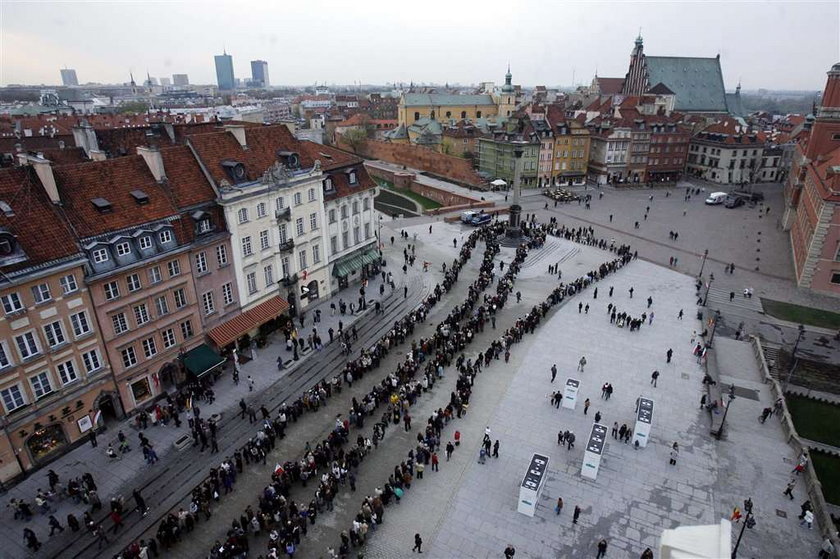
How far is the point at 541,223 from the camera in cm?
6309

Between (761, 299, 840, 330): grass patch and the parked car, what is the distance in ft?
Answer: 120

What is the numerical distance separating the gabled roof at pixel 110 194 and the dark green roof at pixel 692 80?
380 ft

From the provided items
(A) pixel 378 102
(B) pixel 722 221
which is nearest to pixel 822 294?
(B) pixel 722 221

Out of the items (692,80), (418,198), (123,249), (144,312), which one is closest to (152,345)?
(144,312)

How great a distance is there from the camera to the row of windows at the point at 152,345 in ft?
88.0

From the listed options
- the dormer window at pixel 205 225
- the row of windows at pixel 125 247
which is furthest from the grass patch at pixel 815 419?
the row of windows at pixel 125 247

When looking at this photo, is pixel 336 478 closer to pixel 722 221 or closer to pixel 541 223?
pixel 541 223

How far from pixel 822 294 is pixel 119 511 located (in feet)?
176

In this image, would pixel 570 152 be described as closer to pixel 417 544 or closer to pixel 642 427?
pixel 642 427

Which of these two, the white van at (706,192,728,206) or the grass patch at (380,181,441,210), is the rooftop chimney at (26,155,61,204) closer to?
the grass patch at (380,181,441,210)

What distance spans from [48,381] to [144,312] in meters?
→ 5.43

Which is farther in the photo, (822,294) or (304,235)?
(822,294)

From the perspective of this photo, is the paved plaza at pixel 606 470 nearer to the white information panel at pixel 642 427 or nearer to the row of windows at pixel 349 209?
the white information panel at pixel 642 427

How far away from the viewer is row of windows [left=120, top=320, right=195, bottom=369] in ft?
88.0
